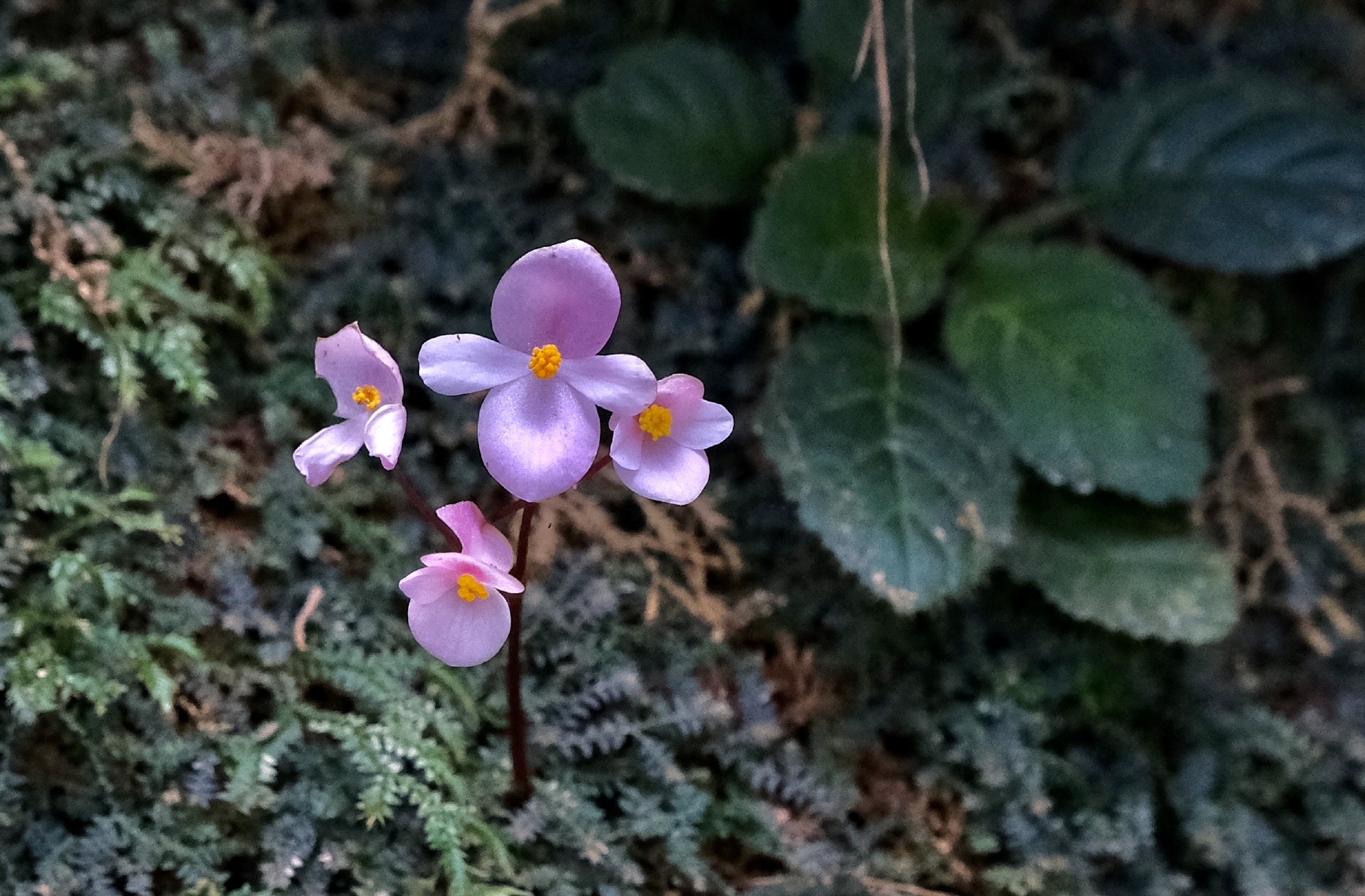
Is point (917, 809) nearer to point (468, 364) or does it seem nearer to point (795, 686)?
point (795, 686)

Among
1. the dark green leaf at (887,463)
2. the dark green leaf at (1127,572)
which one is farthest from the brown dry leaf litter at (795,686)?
the dark green leaf at (1127,572)

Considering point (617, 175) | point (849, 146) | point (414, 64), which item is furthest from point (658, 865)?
point (414, 64)

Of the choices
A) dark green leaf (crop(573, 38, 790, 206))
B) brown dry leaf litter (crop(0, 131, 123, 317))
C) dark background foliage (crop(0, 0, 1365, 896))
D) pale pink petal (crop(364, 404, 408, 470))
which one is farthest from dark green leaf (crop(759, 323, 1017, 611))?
brown dry leaf litter (crop(0, 131, 123, 317))

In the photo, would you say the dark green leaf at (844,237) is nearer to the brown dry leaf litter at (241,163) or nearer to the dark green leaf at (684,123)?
the dark green leaf at (684,123)

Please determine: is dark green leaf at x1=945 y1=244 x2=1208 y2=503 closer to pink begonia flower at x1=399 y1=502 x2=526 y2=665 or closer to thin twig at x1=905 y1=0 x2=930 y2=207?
thin twig at x1=905 y1=0 x2=930 y2=207

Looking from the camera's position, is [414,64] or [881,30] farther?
[414,64]

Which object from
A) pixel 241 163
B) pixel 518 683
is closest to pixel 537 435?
pixel 518 683

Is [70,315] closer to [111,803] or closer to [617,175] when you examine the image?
[111,803]
